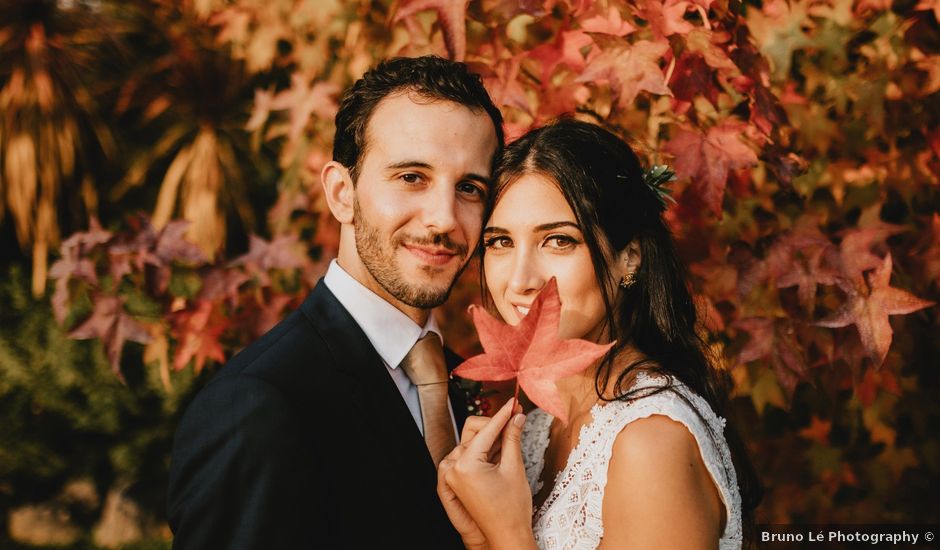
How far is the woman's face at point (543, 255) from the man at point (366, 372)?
0.29 feet

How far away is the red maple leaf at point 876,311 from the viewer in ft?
A: 5.46

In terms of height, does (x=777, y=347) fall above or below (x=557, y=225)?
below

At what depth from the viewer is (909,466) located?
2361 mm

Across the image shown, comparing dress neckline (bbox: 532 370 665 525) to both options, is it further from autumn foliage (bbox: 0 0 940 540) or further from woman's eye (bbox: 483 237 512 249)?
woman's eye (bbox: 483 237 512 249)

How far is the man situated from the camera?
127 cm

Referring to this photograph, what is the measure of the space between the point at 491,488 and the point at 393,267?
1.77 ft

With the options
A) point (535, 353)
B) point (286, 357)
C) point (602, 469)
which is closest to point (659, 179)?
point (602, 469)

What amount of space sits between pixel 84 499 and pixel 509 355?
365cm

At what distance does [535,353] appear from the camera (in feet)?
3.81

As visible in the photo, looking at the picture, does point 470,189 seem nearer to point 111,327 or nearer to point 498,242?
point 498,242

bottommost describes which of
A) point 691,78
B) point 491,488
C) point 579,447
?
point 579,447

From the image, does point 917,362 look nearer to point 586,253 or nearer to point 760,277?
point 760,277

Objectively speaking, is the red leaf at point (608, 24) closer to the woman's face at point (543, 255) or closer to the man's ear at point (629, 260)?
the woman's face at point (543, 255)

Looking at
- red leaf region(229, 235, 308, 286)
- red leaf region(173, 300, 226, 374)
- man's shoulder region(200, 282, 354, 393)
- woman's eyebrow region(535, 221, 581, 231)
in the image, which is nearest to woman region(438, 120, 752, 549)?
woman's eyebrow region(535, 221, 581, 231)
